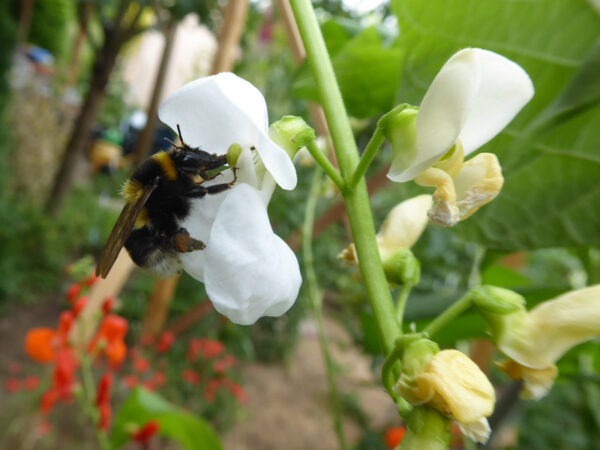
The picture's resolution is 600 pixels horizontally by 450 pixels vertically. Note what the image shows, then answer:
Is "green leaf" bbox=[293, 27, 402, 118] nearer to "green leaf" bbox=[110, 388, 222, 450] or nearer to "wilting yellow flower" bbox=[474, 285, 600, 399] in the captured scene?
"wilting yellow flower" bbox=[474, 285, 600, 399]

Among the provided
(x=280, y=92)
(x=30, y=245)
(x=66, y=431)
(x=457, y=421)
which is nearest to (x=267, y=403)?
(x=66, y=431)

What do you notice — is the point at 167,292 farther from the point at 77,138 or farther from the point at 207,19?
the point at 77,138

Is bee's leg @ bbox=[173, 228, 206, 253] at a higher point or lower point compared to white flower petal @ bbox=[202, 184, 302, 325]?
lower

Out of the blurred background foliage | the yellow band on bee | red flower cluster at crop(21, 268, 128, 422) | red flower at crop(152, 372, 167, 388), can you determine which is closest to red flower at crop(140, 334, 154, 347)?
red flower at crop(152, 372, 167, 388)

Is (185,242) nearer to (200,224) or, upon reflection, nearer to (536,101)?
(200,224)

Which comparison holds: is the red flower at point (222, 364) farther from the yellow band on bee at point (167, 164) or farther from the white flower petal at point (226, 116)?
the white flower petal at point (226, 116)

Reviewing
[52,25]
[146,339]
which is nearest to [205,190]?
[146,339]
